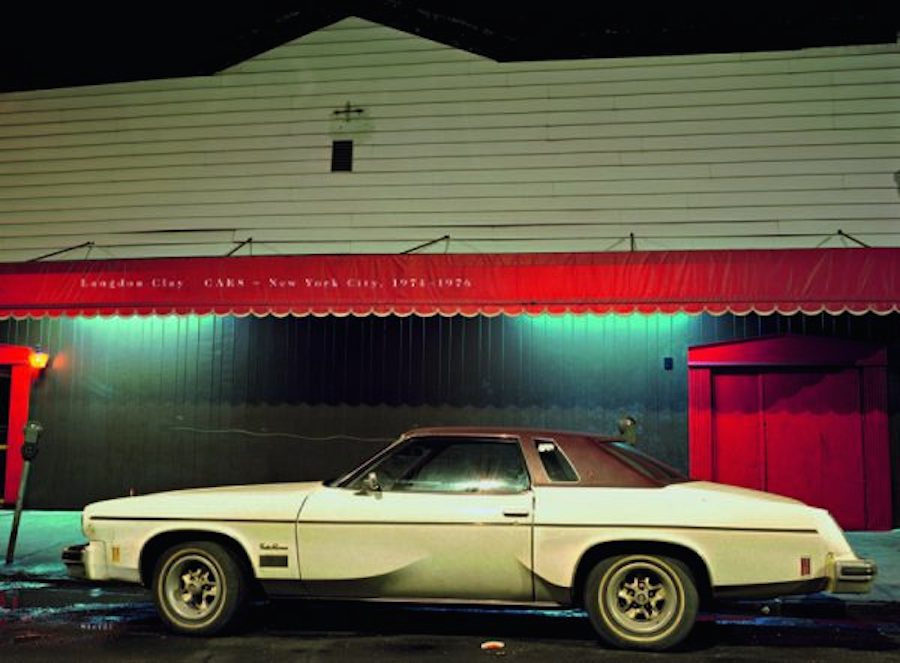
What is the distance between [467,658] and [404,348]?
5680mm

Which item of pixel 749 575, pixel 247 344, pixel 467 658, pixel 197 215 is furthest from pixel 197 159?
pixel 749 575

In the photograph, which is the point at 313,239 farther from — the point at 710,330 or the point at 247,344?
the point at 710,330

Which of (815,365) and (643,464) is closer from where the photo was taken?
(643,464)

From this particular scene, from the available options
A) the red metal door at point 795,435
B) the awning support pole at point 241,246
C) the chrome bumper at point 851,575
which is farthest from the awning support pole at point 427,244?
the chrome bumper at point 851,575

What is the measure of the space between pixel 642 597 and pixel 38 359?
901 cm

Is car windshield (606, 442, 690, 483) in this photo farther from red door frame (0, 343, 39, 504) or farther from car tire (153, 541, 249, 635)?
red door frame (0, 343, 39, 504)

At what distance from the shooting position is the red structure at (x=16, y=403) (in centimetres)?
1094

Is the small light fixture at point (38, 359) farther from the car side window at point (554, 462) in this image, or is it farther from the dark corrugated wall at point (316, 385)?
the car side window at point (554, 462)

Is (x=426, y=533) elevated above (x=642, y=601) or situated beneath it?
elevated above

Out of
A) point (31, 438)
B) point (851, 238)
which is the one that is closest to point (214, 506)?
point (31, 438)

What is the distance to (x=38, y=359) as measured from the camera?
10.8 metres

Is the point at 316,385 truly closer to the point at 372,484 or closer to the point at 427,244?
the point at 427,244

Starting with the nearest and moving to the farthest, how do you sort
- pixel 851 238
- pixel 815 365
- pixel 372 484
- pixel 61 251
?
pixel 372 484, pixel 851 238, pixel 815 365, pixel 61 251

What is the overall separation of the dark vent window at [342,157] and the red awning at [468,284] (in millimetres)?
1787
